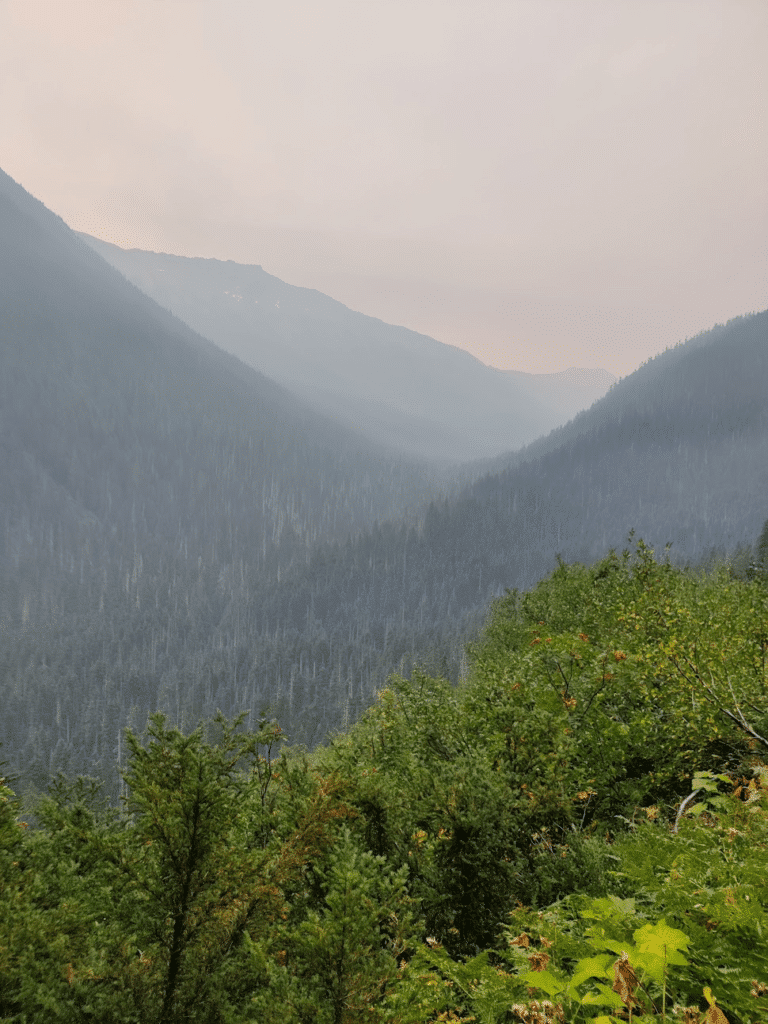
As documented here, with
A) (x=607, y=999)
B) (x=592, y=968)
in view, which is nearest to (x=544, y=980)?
(x=592, y=968)

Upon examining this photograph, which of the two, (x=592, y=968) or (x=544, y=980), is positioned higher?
(x=592, y=968)

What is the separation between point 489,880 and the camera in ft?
20.3

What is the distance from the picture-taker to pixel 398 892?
4.29 meters

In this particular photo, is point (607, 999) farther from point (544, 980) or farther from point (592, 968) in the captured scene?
point (544, 980)

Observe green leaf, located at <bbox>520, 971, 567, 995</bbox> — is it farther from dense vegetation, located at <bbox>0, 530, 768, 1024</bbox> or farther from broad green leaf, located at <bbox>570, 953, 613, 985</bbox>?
broad green leaf, located at <bbox>570, 953, 613, 985</bbox>

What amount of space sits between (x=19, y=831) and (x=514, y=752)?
6754mm

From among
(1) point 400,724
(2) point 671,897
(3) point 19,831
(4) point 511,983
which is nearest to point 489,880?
(4) point 511,983

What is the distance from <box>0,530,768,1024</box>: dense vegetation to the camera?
3076mm

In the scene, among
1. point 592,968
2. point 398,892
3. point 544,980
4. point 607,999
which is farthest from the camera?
point 398,892

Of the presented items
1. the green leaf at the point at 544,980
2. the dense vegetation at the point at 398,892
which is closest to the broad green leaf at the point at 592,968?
the dense vegetation at the point at 398,892

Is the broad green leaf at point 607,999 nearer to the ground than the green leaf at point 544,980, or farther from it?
farther from it

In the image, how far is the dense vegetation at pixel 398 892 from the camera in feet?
10.1

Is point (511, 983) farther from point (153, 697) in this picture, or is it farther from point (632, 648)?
point (153, 697)

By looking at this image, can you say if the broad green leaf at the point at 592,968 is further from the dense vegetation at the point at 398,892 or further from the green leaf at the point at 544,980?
the green leaf at the point at 544,980
